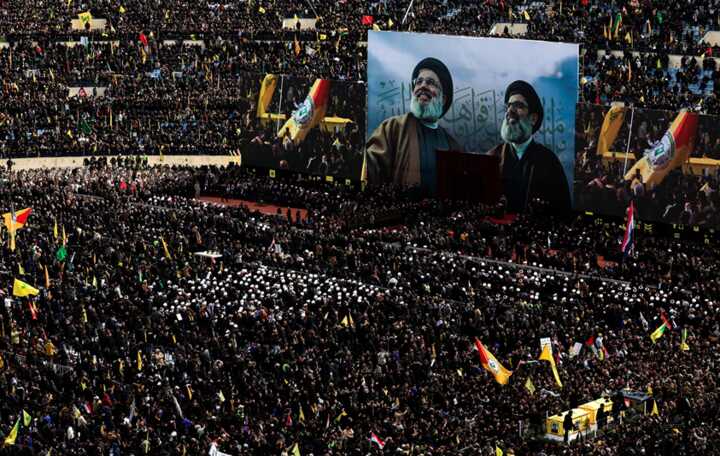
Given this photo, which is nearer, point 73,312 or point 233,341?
point 233,341

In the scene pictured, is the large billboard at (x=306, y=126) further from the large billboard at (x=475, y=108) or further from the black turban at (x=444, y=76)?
the black turban at (x=444, y=76)

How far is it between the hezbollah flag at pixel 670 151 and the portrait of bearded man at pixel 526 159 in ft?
12.8

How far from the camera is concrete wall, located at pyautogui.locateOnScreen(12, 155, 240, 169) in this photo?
3029 inches

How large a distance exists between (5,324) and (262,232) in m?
13.3

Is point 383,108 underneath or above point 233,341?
above

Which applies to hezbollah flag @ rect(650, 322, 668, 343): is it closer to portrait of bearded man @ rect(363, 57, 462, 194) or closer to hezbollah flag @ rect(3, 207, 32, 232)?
portrait of bearded man @ rect(363, 57, 462, 194)

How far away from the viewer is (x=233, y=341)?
44188mm

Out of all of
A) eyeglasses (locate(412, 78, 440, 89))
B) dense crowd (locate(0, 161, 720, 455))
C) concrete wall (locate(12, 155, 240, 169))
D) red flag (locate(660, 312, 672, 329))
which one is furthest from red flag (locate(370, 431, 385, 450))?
concrete wall (locate(12, 155, 240, 169))

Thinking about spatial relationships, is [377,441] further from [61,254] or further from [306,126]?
[306,126]

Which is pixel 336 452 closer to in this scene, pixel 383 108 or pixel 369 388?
pixel 369 388

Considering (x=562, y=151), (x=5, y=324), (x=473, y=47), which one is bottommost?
(x=5, y=324)

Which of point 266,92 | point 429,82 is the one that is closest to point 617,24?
point 429,82

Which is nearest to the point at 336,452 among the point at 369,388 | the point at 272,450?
the point at 272,450

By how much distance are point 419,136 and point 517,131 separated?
17.4 ft
